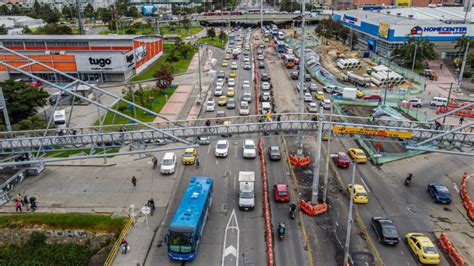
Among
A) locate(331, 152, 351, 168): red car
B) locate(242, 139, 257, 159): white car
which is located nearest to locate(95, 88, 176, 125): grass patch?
locate(242, 139, 257, 159): white car

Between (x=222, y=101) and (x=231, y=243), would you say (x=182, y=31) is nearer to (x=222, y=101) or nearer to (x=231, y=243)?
(x=222, y=101)

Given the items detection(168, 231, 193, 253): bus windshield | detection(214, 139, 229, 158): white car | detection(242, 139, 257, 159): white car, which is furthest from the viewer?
detection(214, 139, 229, 158): white car

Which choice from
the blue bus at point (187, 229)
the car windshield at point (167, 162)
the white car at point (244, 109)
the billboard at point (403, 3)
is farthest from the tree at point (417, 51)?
the billboard at point (403, 3)

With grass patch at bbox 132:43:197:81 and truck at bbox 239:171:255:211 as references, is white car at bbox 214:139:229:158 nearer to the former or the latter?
truck at bbox 239:171:255:211

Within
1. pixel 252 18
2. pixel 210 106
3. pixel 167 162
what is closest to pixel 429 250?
pixel 167 162

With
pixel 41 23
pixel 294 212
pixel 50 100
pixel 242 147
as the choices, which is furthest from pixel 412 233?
pixel 41 23
